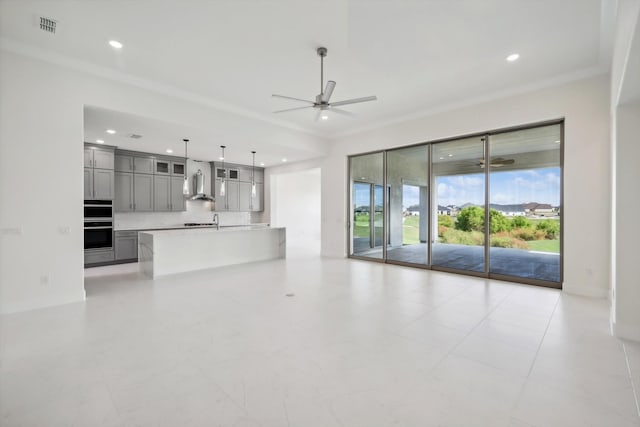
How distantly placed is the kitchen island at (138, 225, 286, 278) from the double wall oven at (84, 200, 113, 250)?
1.38m

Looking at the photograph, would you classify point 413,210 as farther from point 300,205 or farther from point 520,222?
point 300,205

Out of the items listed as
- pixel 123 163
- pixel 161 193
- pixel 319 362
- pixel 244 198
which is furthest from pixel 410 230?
pixel 123 163

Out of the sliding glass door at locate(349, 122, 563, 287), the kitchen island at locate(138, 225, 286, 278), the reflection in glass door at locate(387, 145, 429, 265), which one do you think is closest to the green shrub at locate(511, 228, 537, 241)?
the sliding glass door at locate(349, 122, 563, 287)

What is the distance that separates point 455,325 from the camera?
3193 millimetres

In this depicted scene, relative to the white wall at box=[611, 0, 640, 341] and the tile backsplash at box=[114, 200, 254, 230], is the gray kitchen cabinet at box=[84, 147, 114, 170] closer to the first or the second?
the tile backsplash at box=[114, 200, 254, 230]

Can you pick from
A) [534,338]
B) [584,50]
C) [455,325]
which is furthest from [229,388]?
[584,50]

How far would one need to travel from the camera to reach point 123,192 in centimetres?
728

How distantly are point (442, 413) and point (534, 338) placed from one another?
1.76 metres

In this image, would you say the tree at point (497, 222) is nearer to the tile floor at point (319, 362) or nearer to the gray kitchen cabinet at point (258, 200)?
the tile floor at point (319, 362)

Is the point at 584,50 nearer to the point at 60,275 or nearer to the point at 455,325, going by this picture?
the point at 455,325

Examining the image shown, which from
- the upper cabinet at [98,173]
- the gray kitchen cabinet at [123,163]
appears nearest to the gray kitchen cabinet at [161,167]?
the gray kitchen cabinet at [123,163]

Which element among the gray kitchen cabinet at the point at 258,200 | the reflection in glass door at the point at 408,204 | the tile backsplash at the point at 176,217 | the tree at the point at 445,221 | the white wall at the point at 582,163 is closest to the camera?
the white wall at the point at 582,163

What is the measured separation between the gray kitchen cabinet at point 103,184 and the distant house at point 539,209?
8842mm

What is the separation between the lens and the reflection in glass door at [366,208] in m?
7.46
